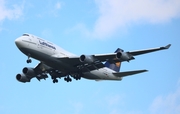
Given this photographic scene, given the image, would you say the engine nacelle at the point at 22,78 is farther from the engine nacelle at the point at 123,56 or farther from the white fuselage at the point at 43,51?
the engine nacelle at the point at 123,56

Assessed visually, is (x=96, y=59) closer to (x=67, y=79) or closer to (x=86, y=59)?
(x=86, y=59)

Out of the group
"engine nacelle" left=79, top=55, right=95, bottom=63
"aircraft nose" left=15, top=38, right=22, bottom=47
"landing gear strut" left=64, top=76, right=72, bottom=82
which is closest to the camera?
"aircraft nose" left=15, top=38, right=22, bottom=47

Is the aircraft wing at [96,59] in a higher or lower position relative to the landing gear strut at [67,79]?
higher

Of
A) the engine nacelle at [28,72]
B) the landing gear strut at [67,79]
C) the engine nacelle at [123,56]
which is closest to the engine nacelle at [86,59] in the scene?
the engine nacelle at [123,56]

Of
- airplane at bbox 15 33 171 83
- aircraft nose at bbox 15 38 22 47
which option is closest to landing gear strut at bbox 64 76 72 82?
airplane at bbox 15 33 171 83

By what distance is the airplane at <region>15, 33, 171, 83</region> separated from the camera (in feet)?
171

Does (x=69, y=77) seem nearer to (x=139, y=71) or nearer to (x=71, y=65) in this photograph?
(x=71, y=65)

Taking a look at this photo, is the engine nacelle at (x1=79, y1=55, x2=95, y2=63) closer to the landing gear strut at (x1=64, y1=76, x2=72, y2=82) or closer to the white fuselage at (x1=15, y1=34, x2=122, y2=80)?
the white fuselage at (x1=15, y1=34, x2=122, y2=80)

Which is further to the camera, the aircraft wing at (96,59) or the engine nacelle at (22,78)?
the engine nacelle at (22,78)

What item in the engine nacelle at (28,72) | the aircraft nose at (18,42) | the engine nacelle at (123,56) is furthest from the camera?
the engine nacelle at (28,72)

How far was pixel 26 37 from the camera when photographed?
5241 cm

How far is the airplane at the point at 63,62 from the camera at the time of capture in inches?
2046

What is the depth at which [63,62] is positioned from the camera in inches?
2137

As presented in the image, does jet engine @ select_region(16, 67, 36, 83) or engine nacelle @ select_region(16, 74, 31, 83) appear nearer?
jet engine @ select_region(16, 67, 36, 83)
